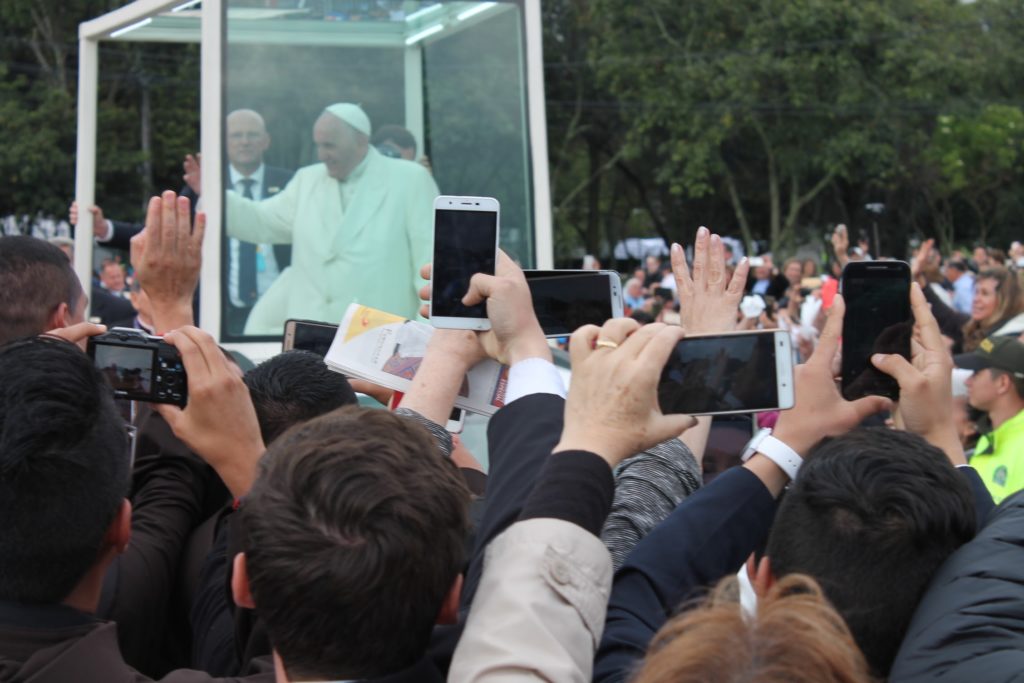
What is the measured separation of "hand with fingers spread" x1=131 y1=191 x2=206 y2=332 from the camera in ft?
10.0

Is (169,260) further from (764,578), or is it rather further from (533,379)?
(764,578)

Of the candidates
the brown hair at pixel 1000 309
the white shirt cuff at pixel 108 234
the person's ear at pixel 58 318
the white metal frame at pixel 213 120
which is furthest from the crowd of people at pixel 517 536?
the brown hair at pixel 1000 309

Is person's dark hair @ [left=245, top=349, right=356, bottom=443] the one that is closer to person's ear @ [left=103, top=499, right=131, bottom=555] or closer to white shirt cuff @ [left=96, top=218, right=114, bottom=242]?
person's ear @ [left=103, top=499, right=131, bottom=555]

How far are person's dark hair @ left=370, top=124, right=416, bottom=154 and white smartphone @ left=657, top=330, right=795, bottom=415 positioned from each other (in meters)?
4.63

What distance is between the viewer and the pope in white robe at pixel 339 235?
6.25 m

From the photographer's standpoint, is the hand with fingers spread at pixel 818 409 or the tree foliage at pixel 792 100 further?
the tree foliage at pixel 792 100

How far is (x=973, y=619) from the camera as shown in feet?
5.69

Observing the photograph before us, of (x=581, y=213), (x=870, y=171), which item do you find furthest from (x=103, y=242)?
(x=581, y=213)

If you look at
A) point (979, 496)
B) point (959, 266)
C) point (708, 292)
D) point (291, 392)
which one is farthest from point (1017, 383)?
point (959, 266)

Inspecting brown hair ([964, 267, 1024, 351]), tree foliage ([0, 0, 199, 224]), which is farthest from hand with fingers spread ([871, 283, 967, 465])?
tree foliage ([0, 0, 199, 224])

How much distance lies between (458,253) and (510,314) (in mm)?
300

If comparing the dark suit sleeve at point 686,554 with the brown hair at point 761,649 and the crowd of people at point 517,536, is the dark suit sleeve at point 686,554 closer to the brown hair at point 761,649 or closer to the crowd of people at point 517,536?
the crowd of people at point 517,536

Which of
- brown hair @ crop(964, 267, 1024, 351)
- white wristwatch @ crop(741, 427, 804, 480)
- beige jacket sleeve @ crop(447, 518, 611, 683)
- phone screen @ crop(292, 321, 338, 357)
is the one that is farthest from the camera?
brown hair @ crop(964, 267, 1024, 351)

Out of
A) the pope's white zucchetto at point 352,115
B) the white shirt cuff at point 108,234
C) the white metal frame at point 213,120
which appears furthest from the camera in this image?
the white shirt cuff at point 108,234
